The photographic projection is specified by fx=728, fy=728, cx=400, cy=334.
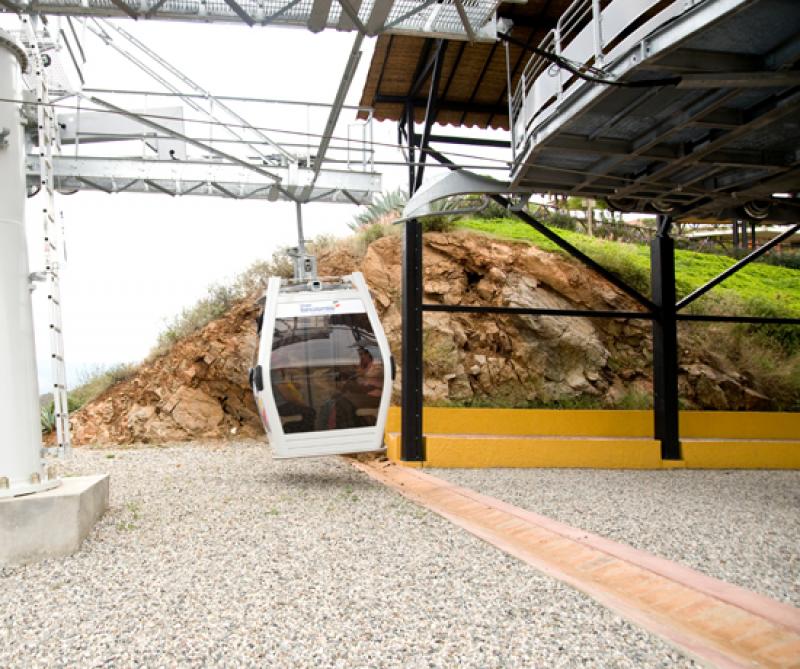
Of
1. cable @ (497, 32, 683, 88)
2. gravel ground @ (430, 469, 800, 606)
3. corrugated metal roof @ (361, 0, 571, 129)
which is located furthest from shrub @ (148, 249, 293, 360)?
cable @ (497, 32, 683, 88)

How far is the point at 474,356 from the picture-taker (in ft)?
49.5

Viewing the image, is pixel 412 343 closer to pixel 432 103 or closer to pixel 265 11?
pixel 432 103

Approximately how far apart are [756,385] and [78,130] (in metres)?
14.2

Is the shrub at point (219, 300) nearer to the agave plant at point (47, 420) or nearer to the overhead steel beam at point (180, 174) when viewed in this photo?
the agave plant at point (47, 420)

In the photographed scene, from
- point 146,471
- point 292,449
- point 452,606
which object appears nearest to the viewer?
point 452,606

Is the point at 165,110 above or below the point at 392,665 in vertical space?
above

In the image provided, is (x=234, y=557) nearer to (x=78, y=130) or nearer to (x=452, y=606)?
(x=452, y=606)

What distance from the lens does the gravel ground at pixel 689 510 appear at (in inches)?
222

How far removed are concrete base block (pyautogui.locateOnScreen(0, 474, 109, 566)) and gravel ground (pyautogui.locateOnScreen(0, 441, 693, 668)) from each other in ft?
0.50

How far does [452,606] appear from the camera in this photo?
14.4 feet

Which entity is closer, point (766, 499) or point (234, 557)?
point (234, 557)

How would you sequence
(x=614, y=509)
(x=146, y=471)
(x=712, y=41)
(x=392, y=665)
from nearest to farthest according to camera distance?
(x=392, y=665) < (x=712, y=41) < (x=614, y=509) < (x=146, y=471)

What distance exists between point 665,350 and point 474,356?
428cm

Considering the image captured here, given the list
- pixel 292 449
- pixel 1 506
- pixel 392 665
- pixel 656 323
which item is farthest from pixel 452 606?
pixel 656 323
